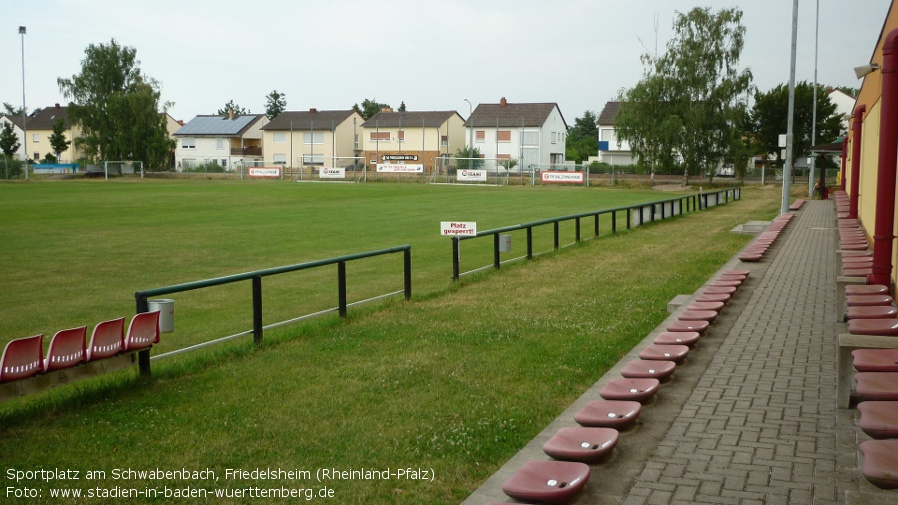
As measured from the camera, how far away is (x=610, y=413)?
19.1 ft

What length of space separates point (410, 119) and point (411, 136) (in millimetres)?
2205

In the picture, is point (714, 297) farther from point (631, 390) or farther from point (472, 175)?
point (472, 175)

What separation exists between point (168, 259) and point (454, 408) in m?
13.8

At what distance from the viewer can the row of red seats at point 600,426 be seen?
15.0 feet

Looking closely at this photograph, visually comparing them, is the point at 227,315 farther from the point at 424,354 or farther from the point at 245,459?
the point at 245,459

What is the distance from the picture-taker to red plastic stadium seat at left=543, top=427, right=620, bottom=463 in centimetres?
504

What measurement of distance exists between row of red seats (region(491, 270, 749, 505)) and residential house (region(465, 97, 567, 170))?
259ft

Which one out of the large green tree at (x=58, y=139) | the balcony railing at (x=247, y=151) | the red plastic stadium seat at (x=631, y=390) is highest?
the large green tree at (x=58, y=139)

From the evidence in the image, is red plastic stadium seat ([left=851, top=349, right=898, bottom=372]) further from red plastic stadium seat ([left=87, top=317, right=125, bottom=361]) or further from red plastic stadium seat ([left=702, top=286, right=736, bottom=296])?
red plastic stadium seat ([left=87, top=317, right=125, bottom=361])

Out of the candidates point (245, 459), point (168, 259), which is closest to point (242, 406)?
point (245, 459)

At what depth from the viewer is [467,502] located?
183 inches

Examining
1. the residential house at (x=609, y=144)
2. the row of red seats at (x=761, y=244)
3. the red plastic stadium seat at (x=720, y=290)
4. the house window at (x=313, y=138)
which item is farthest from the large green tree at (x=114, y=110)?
the red plastic stadium seat at (x=720, y=290)

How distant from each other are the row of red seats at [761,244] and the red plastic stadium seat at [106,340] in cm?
1199

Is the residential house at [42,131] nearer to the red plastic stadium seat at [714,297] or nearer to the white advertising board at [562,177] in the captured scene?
the white advertising board at [562,177]
